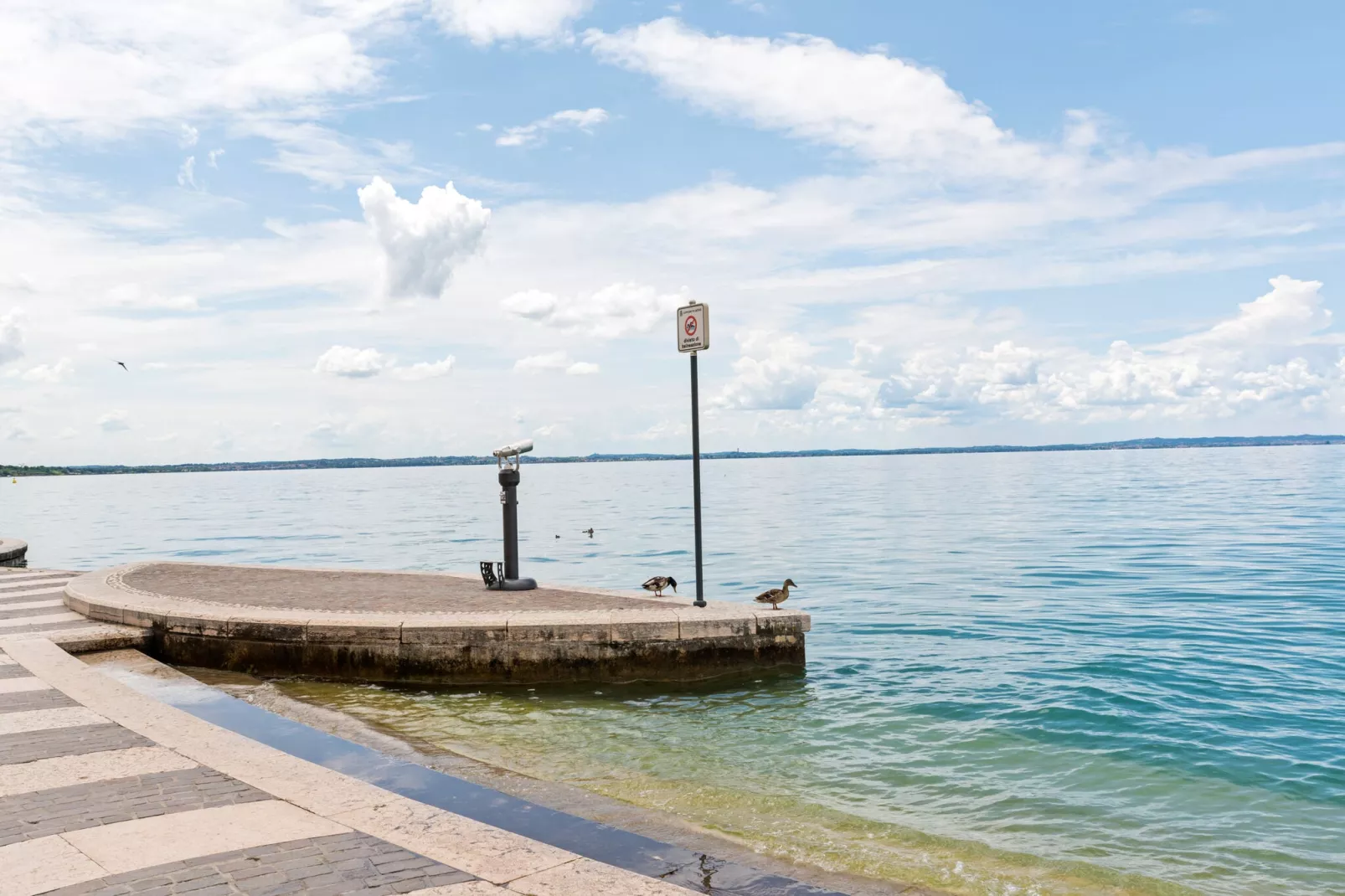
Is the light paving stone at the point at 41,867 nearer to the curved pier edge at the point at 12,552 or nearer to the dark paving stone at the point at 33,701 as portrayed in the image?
the dark paving stone at the point at 33,701

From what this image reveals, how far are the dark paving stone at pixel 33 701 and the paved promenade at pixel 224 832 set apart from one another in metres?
0.75

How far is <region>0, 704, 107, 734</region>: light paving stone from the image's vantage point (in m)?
6.68

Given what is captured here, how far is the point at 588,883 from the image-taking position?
166 inches

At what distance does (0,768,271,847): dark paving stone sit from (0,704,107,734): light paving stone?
1.61 metres

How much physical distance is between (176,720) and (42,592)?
9942mm

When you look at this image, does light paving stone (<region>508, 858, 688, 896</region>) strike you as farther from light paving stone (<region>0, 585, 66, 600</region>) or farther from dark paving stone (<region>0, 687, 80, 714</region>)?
light paving stone (<region>0, 585, 66, 600</region>)

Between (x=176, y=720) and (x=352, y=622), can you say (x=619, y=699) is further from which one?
(x=176, y=720)

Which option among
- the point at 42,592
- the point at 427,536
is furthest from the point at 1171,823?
the point at 427,536

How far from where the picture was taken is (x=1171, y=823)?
7078mm

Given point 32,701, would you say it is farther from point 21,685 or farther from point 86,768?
point 86,768

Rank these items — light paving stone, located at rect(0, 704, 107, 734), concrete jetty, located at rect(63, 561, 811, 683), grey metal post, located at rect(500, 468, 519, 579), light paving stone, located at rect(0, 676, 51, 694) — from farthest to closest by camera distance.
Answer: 1. grey metal post, located at rect(500, 468, 519, 579)
2. concrete jetty, located at rect(63, 561, 811, 683)
3. light paving stone, located at rect(0, 676, 51, 694)
4. light paving stone, located at rect(0, 704, 107, 734)

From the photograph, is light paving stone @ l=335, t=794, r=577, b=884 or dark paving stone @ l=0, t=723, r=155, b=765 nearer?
light paving stone @ l=335, t=794, r=577, b=884

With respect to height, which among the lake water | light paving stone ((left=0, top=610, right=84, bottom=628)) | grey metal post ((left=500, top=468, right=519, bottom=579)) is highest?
grey metal post ((left=500, top=468, right=519, bottom=579))

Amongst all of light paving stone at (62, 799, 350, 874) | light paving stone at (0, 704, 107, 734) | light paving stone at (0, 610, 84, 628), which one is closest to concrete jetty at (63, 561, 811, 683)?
light paving stone at (0, 610, 84, 628)
